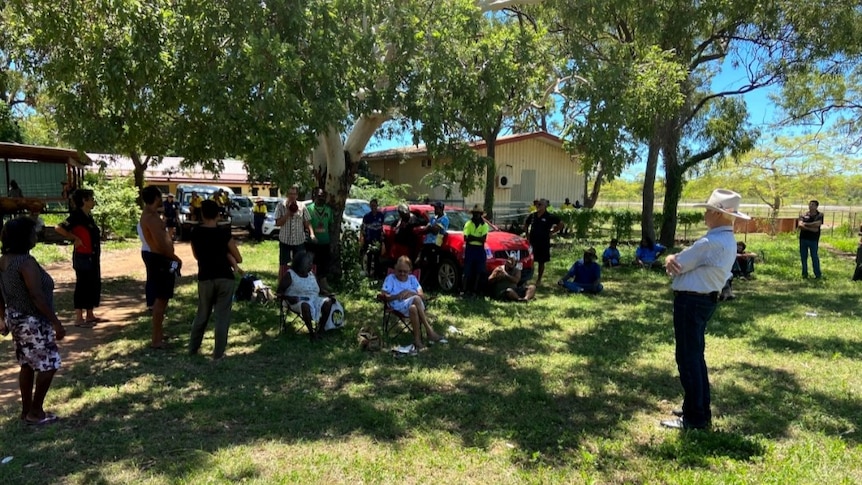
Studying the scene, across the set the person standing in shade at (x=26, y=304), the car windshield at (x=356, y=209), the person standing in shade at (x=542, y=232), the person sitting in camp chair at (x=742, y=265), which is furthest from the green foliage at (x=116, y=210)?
the person sitting in camp chair at (x=742, y=265)

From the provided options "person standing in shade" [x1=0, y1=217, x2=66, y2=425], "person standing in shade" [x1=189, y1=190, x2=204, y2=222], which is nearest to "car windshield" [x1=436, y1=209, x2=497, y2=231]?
"person standing in shade" [x1=189, y1=190, x2=204, y2=222]

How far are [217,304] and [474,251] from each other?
4.32 metres

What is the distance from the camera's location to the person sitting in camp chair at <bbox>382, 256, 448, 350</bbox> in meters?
6.29

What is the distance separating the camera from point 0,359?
592cm

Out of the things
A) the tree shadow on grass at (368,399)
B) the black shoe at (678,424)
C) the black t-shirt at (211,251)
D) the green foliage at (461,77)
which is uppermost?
the green foliage at (461,77)

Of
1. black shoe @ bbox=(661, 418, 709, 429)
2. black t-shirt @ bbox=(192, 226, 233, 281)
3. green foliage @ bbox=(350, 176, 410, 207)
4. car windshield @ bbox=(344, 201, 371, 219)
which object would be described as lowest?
black shoe @ bbox=(661, 418, 709, 429)

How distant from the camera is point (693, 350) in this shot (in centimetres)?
410

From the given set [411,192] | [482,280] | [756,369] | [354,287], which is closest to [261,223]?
[411,192]

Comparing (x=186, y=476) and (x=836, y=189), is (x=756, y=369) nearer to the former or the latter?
(x=186, y=476)

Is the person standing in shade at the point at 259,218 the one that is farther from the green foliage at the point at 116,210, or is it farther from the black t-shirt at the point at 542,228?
the black t-shirt at the point at 542,228

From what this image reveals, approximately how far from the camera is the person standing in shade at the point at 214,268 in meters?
5.68

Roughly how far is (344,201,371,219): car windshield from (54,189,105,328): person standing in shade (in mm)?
9750

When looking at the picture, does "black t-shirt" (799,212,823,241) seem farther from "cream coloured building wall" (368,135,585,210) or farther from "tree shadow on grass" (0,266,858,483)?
"cream coloured building wall" (368,135,585,210)

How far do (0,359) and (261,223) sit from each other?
45.1 ft
